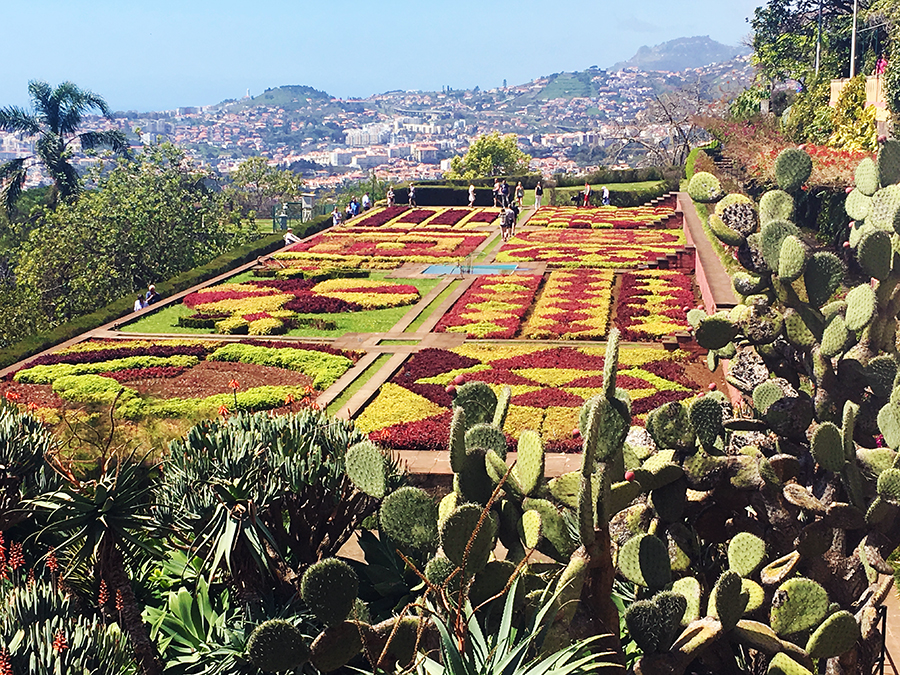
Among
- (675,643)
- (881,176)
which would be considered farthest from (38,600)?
(881,176)

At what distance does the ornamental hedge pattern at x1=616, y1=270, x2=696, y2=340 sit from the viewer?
1848 cm

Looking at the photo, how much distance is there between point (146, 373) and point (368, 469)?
→ 441 inches

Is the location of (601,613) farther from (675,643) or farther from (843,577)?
(843,577)

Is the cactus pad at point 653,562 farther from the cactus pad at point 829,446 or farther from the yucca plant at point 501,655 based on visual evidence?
the cactus pad at point 829,446

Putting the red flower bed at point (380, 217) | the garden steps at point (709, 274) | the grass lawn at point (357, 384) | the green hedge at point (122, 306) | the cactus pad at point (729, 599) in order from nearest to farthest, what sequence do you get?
the cactus pad at point (729, 599) < the grass lawn at point (357, 384) < the garden steps at point (709, 274) < the green hedge at point (122, 306) < the red flower bed at point (380, 217)

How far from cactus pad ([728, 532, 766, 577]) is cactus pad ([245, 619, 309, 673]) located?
2989mm

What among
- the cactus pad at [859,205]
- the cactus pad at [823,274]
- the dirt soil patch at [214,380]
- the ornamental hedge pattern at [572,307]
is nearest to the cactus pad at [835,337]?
the cactus pad at [823,274]

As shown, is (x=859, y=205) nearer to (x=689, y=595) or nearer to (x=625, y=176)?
(x=689, y=595)

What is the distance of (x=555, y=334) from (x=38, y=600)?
1427cm

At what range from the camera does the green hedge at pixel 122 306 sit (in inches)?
741

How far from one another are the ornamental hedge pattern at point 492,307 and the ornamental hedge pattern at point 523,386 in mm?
1216

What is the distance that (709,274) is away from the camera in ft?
66.5

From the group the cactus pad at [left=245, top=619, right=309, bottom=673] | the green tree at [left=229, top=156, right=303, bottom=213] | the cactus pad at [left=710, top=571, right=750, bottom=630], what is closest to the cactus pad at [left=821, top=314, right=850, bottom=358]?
the cactus pad at [left=710, top=571, right=750, bottom=630]

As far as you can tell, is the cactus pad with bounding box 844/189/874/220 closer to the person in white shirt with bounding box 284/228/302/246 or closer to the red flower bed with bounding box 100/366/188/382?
the red flower bed with bounding box 100/366/188/382
